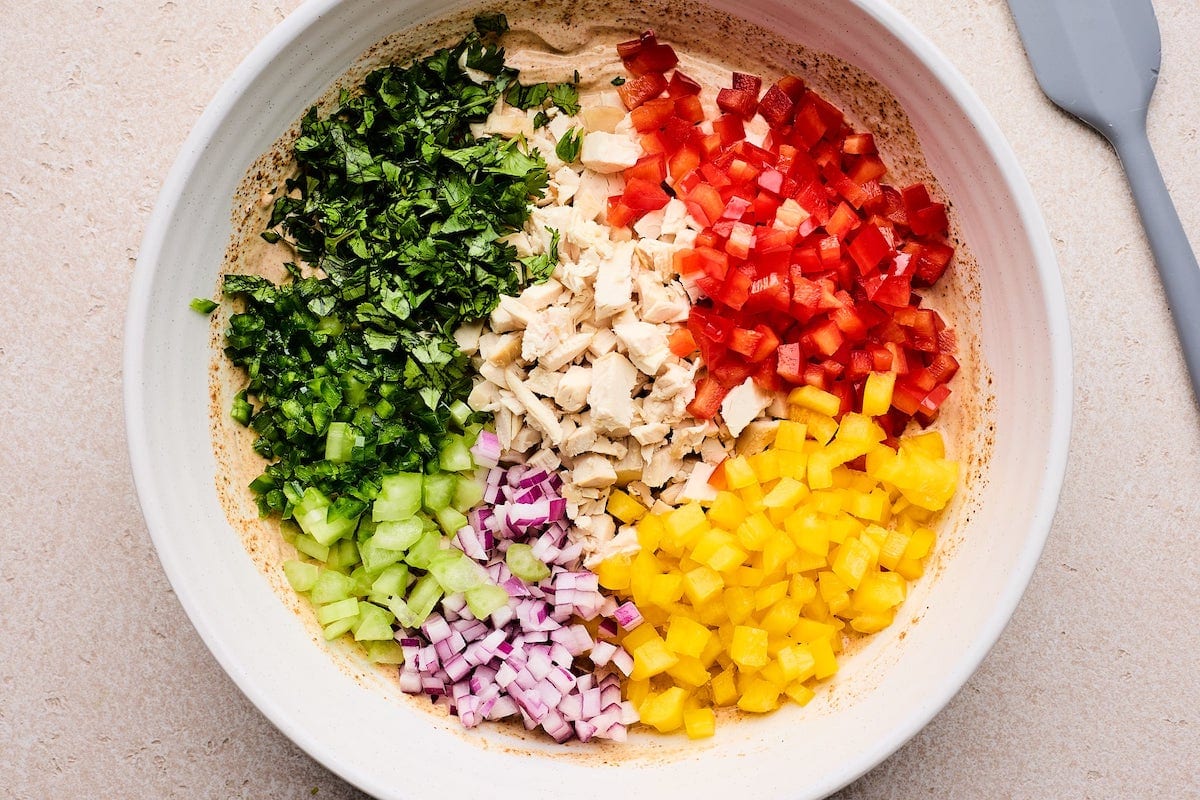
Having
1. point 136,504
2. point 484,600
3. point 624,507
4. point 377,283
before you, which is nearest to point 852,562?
point 624,507

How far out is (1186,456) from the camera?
1.65 metres

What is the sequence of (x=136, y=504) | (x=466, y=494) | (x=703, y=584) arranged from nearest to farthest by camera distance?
(x=703, y=584), (x=466, y=494), (x=136, y=504)

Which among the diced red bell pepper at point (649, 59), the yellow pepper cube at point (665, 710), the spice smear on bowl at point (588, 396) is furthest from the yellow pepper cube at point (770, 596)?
the diced red bell pepper at point (649, 59)

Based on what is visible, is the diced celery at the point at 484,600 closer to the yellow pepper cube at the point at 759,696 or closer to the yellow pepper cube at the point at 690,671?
the yellow pepper cube at the point at 690,671

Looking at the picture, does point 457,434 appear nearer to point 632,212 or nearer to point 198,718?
point 632,212

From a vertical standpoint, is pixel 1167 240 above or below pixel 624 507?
above

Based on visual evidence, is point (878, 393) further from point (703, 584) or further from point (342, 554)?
point (342, 554)

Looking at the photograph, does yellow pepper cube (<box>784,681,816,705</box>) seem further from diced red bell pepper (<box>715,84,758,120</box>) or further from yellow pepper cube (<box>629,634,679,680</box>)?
diced red bell pepper (<box>715,84,758,120</box>)

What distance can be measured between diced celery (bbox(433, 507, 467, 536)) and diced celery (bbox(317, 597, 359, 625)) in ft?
0.72

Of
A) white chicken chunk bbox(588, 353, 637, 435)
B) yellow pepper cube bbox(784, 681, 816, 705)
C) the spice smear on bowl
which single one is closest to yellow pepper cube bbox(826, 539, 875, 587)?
the spice smear on bowl

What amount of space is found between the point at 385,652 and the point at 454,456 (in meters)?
0.41

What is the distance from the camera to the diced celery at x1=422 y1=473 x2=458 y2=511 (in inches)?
59.1

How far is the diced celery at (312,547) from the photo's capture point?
154cm

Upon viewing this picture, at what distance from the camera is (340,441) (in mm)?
1471
